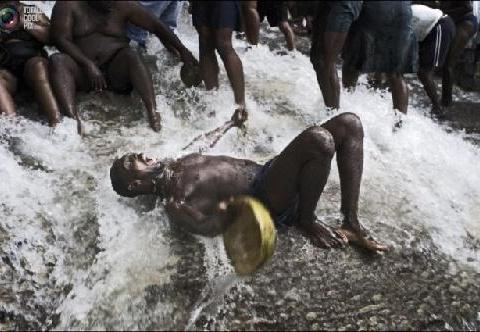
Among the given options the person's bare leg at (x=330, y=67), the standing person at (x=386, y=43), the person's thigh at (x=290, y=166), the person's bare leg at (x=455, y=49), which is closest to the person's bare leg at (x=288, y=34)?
the person's bare leg at (x=455, y=49)

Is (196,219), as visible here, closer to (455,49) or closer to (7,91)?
(7,91)

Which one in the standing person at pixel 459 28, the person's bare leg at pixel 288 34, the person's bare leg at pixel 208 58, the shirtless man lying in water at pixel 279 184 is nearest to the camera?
the shirtless man lying in water at pixel 279 184

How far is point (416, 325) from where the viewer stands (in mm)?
2475

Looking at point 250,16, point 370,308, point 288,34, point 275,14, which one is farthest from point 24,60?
point 288,34

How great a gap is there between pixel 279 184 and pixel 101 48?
261 centimetres

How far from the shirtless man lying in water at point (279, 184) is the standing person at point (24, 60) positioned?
1.65m

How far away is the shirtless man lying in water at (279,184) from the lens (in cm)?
265

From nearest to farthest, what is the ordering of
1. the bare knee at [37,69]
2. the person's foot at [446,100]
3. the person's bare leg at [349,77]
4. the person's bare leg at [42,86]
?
the person's bare leg at [42,86]
the bare knee at [37,69]
the person's bare leg at [349,77]
the person's foot at [446,100]

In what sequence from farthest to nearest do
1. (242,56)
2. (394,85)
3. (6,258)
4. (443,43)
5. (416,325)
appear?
1. (242,56)
2. (443,43)
3. (394,85)
4. (6,258)
5. (416,325)

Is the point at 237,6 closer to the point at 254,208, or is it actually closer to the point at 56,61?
the point at 56,61

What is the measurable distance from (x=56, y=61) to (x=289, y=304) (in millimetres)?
2977

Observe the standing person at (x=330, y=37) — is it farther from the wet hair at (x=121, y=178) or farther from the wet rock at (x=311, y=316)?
the wet rock at (x=311, y=316)

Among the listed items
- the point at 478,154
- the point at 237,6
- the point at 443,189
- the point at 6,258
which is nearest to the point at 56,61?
the point at 237,6

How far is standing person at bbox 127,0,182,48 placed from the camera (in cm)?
576
